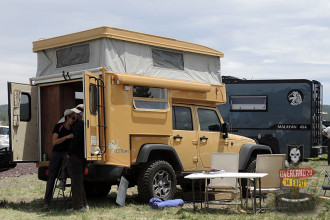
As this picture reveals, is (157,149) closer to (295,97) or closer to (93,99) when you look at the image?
(93,99)

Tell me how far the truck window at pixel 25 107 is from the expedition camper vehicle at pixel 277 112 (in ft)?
27.9

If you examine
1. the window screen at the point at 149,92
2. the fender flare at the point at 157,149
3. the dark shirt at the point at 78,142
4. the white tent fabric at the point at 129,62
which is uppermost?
the white tent fabric at the point at 129,62

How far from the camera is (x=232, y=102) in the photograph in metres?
17.5

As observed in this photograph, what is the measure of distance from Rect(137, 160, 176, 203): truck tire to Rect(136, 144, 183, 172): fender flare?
0.73 feet

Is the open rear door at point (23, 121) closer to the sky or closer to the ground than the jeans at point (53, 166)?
closer to the sky

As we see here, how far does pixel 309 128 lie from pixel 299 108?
710 millimetres

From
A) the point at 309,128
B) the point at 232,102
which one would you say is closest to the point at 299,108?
the point at 309,128

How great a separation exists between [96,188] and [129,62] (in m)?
2.82

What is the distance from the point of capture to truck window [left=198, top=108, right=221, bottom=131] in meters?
10.4

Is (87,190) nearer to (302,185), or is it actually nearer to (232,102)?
(302,185)

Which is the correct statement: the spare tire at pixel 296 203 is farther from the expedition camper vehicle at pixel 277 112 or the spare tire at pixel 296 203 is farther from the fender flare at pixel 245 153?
the expedition camper vehicle at pixel 277 112

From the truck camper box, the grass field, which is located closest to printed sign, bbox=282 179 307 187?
the grass field

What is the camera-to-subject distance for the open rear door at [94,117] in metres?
8.29

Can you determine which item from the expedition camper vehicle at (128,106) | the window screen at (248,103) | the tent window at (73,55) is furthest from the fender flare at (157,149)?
the window screen at (248,103)
